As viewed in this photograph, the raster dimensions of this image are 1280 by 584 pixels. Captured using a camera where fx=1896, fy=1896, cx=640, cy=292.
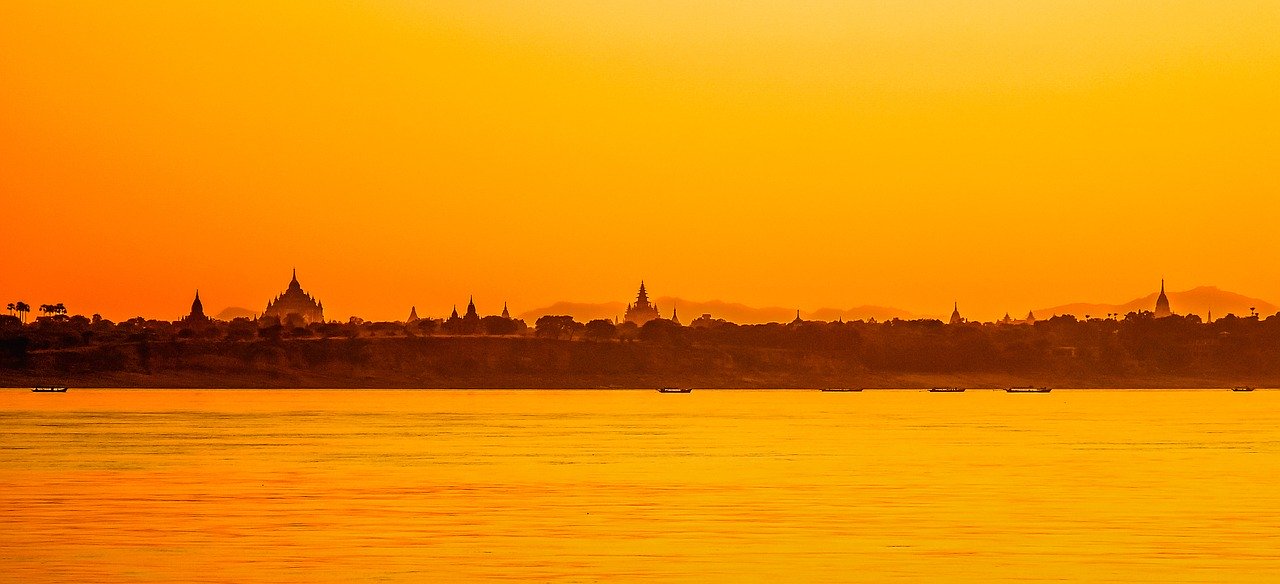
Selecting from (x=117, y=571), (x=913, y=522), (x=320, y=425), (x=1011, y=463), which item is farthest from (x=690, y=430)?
(x=117, y=571)

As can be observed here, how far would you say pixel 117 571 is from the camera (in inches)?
1463

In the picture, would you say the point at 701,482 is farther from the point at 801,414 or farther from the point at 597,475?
the point at 801,414

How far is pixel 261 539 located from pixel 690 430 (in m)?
84.6

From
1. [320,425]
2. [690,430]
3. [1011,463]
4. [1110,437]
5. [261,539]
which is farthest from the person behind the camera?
[320,425]

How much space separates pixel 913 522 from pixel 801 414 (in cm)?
12912

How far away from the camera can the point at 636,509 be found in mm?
53719

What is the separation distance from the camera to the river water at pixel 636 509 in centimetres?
3872

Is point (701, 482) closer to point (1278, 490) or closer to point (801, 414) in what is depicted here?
point (1278, 490)

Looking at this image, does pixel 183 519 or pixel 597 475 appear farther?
pixel 597 475

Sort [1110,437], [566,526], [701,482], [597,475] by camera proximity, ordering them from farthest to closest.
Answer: [1110,437] < [597,475] < [701,482] < [566,526]

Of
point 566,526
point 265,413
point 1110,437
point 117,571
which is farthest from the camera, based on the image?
point 265,413

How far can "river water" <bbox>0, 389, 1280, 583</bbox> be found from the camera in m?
38.7

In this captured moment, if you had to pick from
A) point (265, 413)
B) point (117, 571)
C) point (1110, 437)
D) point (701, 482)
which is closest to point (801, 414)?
point (265, 413)

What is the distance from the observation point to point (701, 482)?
66125 mm
